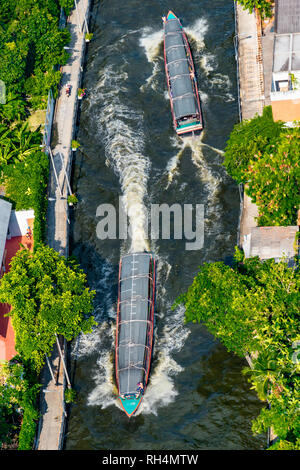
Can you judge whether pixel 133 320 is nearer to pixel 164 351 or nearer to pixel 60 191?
pixel 164 351

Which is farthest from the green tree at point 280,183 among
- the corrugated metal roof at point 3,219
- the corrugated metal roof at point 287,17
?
the corrugated metal roof at point 3,219

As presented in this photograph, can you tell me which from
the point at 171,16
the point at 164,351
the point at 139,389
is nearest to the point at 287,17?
the point at 171,16

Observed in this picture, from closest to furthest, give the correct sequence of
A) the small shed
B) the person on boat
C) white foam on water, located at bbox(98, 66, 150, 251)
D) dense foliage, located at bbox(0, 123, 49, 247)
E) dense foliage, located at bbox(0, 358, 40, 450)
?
1. dense foliage, located at bbox(0, 358, 40, 450)
2. the person on boat
3. the small shed
4. dense foliage, located at bbox(0, 123, 49, 247)
5. white foam on water, located at bbox(98, 66, 150, 251)

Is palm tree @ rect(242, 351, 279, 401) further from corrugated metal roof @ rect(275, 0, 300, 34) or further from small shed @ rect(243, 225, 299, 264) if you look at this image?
corrugated metal roof @ rect(275, 0, 300, 34)

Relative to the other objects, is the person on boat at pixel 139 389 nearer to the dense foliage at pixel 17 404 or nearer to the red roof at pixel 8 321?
the dense foliage at pixel 17 404

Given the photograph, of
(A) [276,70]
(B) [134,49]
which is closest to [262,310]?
(A) [276,70]

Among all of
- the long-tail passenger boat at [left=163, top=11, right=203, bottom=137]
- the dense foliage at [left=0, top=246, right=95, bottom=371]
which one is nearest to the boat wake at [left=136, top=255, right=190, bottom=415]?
the dense foliage at [left=0, top=246, right=95, bottom=371]

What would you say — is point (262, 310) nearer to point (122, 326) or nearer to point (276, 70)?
point (122, 326)
